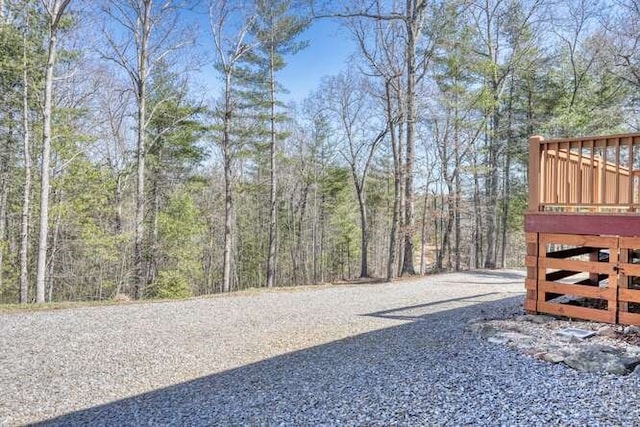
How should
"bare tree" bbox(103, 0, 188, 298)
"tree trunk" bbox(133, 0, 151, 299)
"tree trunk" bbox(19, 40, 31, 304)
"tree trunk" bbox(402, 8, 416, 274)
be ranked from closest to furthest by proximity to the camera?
"tree trunk" bbox(19, 40, 31, 304) < "bare tree" bbox(103, 0, 188, 298) < "tree trunk" bbox(133, 0, 151, 299) < "tree trunk" bbox(402, 8, 416, 274)

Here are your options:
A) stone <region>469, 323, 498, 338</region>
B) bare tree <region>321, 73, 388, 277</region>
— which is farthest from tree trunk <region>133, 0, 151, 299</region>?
stone <region>469, 323, 498, 338</region>

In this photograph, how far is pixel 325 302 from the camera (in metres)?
6.96

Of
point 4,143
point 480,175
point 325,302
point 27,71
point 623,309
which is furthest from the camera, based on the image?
point 480,175

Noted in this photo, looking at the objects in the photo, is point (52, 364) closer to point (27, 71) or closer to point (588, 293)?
point (588, 293)

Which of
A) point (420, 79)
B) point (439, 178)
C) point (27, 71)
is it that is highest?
point (420, 79)

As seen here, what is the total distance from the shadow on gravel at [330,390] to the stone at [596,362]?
47cm

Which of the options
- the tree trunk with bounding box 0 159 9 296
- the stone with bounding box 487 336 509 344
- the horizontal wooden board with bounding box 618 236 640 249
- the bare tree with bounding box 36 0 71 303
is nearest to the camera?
the stone with bounding box 487 336 509 344

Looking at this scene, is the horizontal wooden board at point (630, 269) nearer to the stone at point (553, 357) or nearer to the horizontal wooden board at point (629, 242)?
the horizontal wooden board at point (629, 242)

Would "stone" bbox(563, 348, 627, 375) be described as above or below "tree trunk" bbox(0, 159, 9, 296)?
below

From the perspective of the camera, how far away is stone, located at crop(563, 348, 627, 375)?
287 cm

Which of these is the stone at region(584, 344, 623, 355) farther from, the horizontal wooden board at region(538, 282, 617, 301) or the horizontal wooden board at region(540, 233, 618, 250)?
the horizontal wooden board at region(540, 233, 618, 250)

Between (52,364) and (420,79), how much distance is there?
11.0 metres

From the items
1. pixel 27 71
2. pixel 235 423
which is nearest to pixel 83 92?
pixel 27 71

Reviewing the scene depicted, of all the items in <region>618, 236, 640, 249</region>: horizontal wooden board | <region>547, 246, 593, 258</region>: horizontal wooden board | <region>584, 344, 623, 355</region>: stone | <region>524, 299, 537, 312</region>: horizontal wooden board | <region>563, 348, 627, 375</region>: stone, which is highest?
<region>618, 236, 640, 249</region>: horizontal wooden board
